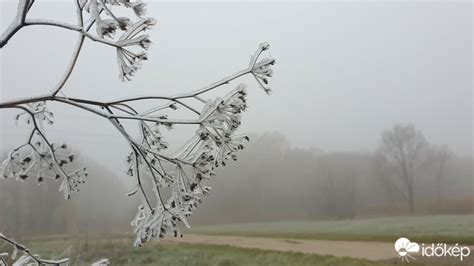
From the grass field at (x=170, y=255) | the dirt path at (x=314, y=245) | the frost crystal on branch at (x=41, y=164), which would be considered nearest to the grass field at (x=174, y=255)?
the grass field at (x=170, y=255)

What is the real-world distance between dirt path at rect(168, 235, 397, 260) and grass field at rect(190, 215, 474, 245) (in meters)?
0.08

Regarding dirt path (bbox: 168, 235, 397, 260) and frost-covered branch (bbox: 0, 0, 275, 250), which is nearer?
frost-covered branch (bbox: 0, 0, 275, 250)

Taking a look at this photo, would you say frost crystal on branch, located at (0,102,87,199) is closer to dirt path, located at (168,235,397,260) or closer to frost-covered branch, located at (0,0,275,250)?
frost-covered branch, located at (0,0,275,250)

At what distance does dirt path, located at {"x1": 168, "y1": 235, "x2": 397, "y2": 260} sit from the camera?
4.98m

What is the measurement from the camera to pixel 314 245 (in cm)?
552

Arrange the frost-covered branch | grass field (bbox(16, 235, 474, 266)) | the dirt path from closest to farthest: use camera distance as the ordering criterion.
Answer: the frost-covered branch < grass field (bbox(16, 235, 474, 266)) < the dirt path

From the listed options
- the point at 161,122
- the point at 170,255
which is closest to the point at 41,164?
the point at 161,122

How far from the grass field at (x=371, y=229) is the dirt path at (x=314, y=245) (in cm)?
8

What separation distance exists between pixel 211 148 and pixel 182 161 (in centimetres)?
8

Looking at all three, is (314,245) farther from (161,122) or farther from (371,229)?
(161,122)

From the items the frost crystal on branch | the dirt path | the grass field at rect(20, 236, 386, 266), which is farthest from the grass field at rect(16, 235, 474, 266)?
the frost crystal on branch

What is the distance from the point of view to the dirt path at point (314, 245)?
4.98 meters

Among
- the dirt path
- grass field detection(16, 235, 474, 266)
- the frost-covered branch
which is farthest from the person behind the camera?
the dirt path

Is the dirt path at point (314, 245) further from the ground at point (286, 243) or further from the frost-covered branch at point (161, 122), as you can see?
the frost-covered branch at point (161, 122)
